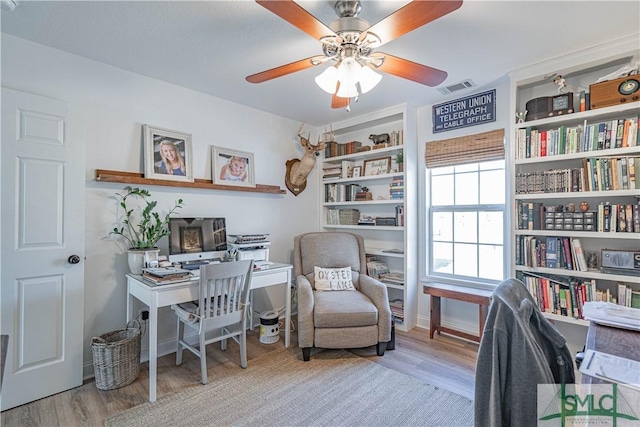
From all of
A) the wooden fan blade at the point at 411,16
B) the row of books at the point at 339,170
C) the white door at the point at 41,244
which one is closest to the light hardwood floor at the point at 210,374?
the white door at the point at 41,244

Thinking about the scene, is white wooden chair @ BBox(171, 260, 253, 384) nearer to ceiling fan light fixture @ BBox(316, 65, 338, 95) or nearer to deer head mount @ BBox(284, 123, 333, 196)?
ceiling fan light fixture @ BBox(316, 65, 338, 95)

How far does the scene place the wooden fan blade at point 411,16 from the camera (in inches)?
47.2

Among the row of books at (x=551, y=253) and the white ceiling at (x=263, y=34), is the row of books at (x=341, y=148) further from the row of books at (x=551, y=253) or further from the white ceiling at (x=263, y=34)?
the row of books at (x=551, y=253)

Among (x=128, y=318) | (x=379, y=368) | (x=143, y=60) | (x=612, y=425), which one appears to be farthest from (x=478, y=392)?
(x=143, y=60)

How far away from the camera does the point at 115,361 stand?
2131 mm

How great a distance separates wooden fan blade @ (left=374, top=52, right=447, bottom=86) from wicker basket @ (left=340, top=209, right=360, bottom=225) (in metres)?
2.11

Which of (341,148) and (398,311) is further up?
(341,148)

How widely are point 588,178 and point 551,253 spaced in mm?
604

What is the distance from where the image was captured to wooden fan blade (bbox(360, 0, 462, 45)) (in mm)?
1198

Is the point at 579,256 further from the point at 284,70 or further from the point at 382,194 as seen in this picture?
the point at 284,70

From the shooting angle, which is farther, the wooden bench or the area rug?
the wooden bench

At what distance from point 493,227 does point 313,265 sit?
6.02 feet

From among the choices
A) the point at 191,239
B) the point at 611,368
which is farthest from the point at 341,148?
the point at 611,368

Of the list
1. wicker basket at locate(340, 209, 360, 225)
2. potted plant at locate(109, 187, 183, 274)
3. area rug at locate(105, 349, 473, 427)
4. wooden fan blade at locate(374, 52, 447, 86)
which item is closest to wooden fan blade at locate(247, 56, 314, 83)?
wooden fan blade at locate(374, 52, 447, 86)
